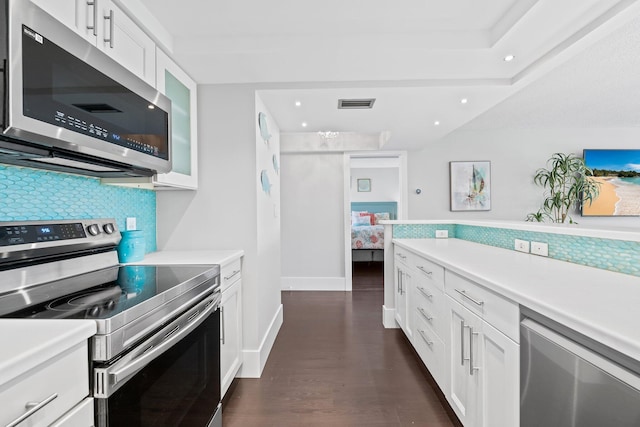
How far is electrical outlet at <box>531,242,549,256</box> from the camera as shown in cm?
182

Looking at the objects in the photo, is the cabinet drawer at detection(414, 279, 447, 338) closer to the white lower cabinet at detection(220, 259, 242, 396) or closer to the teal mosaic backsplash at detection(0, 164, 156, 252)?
the white lower cabinet at detection(220, 259, 242, 396)

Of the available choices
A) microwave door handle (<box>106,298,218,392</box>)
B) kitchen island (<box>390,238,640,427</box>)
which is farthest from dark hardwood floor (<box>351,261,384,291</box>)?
microwave door handle (<box>106,298,218,392</box>)

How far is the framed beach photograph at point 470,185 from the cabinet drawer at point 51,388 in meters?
4.75

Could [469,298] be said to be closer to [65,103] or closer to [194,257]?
[194,257]

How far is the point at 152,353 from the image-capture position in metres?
1.05

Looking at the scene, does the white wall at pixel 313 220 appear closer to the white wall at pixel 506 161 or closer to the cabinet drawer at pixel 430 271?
the white wall at pixel 506 161

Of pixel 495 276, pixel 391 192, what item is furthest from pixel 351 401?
pixel 391 192

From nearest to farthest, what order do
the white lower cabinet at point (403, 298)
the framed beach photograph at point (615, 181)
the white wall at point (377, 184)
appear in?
the white lower cabinet at point (403, 298)
the framed beach photograph at point (615, 181)
the white wall at point (377, 184)

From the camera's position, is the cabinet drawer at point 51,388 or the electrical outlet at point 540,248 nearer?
the cabinet drawer at point 51,388

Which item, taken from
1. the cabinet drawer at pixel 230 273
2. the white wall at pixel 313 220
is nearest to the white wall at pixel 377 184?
the white wall at pixel 313 220

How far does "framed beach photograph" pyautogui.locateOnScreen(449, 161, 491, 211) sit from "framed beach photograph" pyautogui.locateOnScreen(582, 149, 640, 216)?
1395 millimetres

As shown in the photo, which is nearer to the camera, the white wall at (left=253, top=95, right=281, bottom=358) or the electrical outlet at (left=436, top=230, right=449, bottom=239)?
the white wall at (left=253, top=95, right=281, bottom=358)

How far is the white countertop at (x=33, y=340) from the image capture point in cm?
63

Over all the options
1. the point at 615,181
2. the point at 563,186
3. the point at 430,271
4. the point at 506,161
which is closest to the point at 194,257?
the point at 430,271
